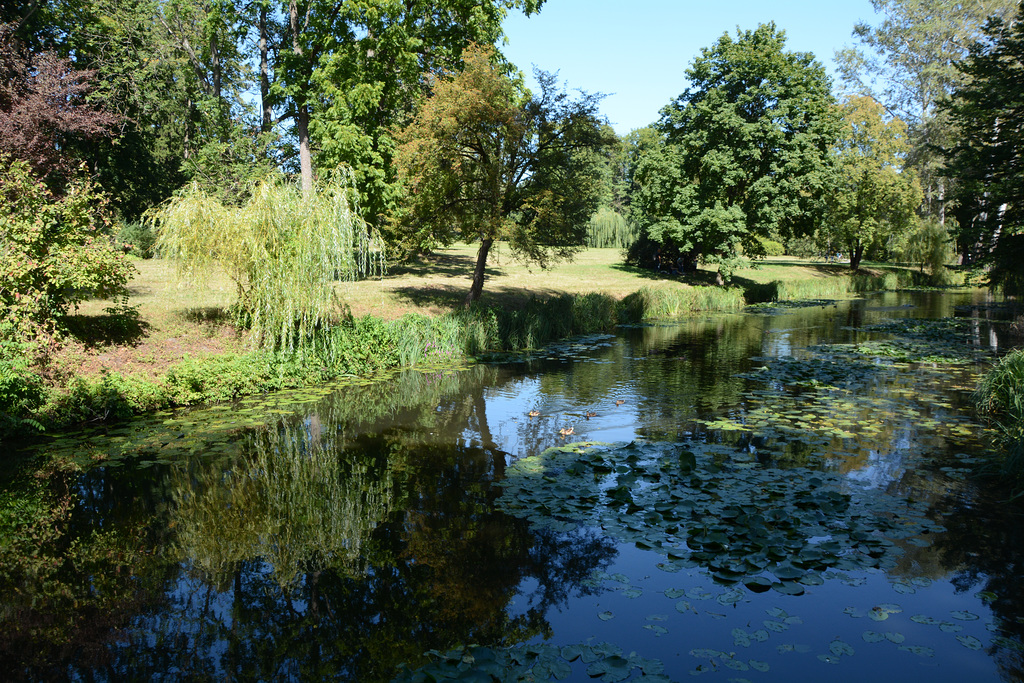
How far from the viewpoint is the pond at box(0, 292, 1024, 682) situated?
5.12 metres

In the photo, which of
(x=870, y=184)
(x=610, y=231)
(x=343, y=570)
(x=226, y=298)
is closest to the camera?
(x=343, y=570)

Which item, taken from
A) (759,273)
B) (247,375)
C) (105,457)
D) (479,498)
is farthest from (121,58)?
(759,273)

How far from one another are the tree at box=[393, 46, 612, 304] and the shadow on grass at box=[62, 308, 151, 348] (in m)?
8.61

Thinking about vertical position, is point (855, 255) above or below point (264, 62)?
below

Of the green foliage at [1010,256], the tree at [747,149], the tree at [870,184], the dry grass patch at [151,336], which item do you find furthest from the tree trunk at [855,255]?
the dry grass patch at [151,336]

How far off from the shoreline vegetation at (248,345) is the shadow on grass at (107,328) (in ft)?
0.08

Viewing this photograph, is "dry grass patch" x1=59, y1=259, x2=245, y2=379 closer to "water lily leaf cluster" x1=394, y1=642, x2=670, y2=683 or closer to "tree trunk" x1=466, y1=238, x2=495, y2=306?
"tree trunk" x1=466, y1=238, x2=495, y2=306

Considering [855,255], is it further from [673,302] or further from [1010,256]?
[1010,256]

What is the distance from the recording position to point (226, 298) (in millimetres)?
16578

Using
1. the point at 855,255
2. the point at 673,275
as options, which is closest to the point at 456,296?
the point at 673,275

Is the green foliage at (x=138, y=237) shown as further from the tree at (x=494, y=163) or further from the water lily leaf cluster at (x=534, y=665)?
the water lily leaf cluster at (x=534, y=665)

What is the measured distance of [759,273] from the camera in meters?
43.8

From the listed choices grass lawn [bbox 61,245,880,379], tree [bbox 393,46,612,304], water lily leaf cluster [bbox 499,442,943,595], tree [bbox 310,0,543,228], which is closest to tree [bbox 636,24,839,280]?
grass lawn [bbox 61,245,880,379]

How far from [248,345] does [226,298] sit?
2.66 m
